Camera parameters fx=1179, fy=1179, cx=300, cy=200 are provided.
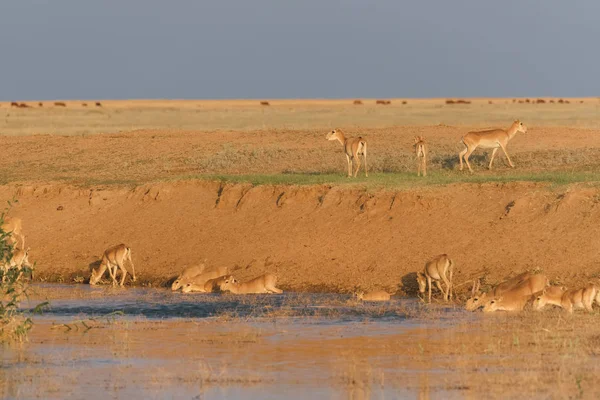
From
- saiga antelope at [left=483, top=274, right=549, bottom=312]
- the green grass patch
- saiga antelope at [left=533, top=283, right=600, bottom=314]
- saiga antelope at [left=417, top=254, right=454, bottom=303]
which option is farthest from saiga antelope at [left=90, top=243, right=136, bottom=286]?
saiga antelope at [left=533, top=283, right=600, bottom=314]

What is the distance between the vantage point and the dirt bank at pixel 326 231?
19.9 m

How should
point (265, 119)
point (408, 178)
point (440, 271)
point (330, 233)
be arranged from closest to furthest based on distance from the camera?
point (440, 271), point (330, 233), point (408, 178), point (265, 119)

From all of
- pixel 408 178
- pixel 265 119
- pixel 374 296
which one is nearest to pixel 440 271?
pixel 374 296

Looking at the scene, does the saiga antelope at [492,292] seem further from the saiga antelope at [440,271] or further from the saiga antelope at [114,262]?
the saiga antelope at [114,262]

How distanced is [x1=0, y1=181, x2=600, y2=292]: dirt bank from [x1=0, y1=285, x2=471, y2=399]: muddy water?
1.82m

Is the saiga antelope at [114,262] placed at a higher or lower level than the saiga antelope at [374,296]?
higher

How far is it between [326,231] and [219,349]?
7719mm

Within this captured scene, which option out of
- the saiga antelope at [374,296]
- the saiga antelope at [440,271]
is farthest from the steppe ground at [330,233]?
the saiga antelope at [374,296]

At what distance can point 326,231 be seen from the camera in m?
22.0

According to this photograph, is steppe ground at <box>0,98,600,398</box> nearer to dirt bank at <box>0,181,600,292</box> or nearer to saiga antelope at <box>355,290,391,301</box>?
dirt bank at <box>0,181,600,292</box>

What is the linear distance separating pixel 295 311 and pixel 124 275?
5142 millimetres

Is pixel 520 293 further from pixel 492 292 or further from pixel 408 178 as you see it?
pixel 408 178

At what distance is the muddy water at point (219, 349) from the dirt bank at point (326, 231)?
1.82 metres

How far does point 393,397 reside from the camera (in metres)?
11.5
